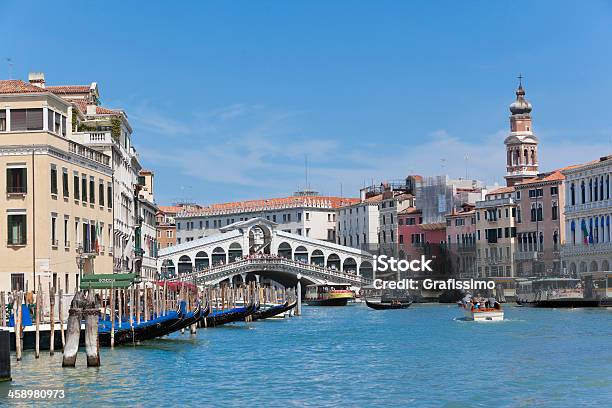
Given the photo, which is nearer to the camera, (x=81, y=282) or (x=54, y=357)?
(x=54, y=357)

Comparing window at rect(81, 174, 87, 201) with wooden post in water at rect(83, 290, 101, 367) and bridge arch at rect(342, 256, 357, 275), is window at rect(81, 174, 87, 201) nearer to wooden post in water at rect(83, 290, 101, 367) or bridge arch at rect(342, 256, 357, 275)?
wooden post in water at rect(83, 290, 101, 367)

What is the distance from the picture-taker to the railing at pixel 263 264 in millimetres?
67812

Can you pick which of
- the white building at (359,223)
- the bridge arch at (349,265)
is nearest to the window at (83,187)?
the bridge arch at (349,265)

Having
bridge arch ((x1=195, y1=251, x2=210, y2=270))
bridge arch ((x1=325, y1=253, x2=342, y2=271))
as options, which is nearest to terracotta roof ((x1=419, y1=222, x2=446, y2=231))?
bridge arch ((x1=325, y1=253, x2=342, y2=271))

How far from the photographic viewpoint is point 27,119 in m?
31.9

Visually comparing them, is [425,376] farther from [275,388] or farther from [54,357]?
[54,357]

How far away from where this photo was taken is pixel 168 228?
104750 millimetres

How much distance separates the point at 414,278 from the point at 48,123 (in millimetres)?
43358

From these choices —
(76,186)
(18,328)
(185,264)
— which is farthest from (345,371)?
(185,264)

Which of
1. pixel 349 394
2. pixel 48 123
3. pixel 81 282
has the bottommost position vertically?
pixel 349 394

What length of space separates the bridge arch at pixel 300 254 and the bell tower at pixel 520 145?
1348cm

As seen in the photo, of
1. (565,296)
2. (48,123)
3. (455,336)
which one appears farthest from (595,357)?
(565,296)

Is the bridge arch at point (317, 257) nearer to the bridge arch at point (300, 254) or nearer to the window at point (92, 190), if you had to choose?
the bridge arch at point (300, 254)

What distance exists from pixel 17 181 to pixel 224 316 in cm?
1105
